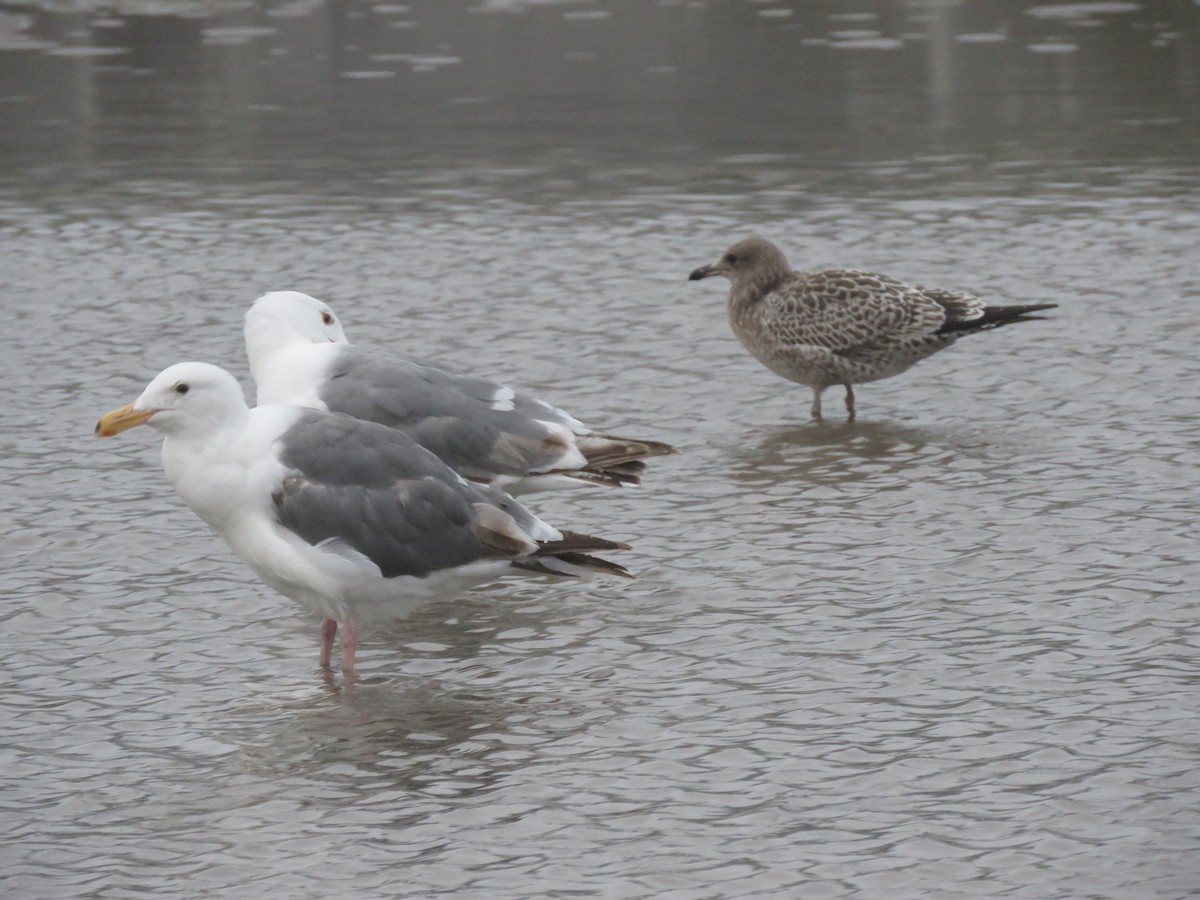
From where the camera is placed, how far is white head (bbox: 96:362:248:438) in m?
7.44

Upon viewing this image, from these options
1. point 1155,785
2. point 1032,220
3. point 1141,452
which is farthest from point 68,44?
point 1155,785

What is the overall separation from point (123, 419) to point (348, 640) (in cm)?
124

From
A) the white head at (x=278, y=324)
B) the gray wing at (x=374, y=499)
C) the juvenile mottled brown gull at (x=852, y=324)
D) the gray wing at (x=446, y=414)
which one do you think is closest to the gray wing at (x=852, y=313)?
the juvenile mottled brown gull at (x=852, y=324)

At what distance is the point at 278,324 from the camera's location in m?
8.95

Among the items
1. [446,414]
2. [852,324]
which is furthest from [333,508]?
[852,324]

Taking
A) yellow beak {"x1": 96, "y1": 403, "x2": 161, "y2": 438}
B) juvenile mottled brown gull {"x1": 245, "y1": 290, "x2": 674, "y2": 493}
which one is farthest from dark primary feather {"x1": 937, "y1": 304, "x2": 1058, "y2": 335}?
yellow beak {"x1": 96, "y1": 403, "x2": 161, "y2": 438}

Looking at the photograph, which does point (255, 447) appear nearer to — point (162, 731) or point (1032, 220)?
point (162, 731)

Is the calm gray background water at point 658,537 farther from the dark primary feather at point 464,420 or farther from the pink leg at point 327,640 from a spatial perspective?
the dark primary feather at point 464,420

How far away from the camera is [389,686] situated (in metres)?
7.57

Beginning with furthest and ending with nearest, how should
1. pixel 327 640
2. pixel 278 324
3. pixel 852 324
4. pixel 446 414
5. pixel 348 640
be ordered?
1. pixel 852 324
2. pixel 278 324
3. pixel 446 414
4. pixel 327 640
5. pixel 348 640

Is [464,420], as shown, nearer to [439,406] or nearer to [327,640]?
[439,406]

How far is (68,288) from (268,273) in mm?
1463

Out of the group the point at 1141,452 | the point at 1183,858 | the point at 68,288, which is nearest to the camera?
the point at 1183,858

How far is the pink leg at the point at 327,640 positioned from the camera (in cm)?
777
